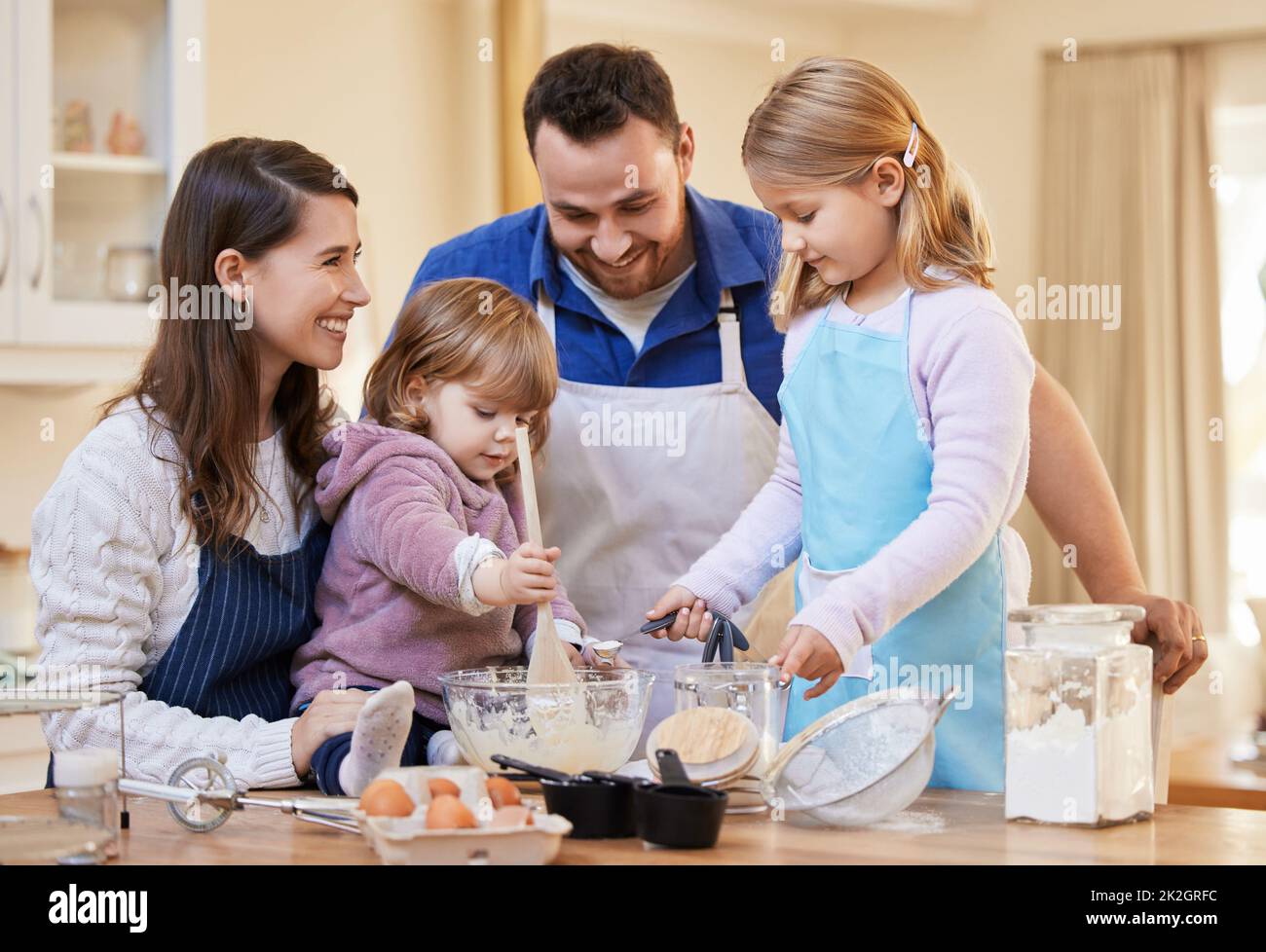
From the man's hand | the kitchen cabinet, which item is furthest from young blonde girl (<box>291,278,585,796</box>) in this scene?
the kitchen cabinet

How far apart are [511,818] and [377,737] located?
0.90 ft

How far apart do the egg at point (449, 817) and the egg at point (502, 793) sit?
80mm

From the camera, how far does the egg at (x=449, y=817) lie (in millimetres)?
973

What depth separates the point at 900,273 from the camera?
59.0 inches

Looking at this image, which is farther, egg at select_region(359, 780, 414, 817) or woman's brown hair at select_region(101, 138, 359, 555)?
woman's brown hair at select_region(101, 138, 359, 555)

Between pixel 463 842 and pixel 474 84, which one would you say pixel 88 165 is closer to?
pixel 474 84

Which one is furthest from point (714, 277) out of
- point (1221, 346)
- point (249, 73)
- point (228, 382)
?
point (1221, 346)

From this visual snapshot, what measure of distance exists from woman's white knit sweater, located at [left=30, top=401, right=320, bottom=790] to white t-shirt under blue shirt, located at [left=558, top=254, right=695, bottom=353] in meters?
0.76

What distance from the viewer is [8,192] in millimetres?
2869

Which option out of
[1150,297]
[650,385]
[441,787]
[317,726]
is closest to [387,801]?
[441,787]

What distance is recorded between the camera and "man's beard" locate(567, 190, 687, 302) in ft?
6.55

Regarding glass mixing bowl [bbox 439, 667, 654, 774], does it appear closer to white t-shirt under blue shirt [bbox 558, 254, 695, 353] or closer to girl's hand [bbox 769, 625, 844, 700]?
girl's hand [bbox 769, 625, 844, 700]

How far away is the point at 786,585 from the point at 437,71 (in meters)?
2.78
